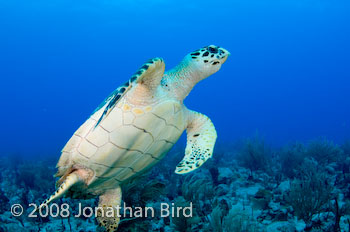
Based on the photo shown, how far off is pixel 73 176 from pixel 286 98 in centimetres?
12354

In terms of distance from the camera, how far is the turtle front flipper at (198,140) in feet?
11.0

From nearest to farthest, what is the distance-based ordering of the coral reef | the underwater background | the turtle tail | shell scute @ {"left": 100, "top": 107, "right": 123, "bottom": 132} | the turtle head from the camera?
1. the turtle tail
2. shell scute @ {"left": 100, "top": 107, "right": 123, "bottom": 132}
3. the coral reef
4. the turtle head
5. the underwater background

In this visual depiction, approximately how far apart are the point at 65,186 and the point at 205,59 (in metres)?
2.89

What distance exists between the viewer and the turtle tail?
2.70m

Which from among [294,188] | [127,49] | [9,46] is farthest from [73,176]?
[127,49]

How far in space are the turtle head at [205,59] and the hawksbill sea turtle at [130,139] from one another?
2 centimetres

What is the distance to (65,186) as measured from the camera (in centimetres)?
283

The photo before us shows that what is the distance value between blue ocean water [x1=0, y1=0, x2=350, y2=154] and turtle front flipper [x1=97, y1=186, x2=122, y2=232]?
57.3 meters

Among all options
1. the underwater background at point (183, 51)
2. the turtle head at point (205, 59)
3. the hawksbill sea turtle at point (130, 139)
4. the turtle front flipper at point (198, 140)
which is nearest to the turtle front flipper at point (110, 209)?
the hawksbill sea turtle at point (130, 139)

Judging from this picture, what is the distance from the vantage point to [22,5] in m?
62.1

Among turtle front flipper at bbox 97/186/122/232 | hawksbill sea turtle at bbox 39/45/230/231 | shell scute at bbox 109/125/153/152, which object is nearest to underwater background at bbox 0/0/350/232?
turtle front flipper at bbox 97/186/122/232

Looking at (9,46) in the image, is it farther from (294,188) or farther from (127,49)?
(294,188)

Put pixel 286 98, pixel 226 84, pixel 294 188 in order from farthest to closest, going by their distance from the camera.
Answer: pixel 226 84 → pixel 286 98 → pixel 294 188

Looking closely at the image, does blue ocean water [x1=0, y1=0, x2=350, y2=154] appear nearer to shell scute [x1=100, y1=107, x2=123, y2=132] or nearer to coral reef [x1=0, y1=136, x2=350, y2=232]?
coral reef [x1=0, y1=136, x2=350, y2=232]
